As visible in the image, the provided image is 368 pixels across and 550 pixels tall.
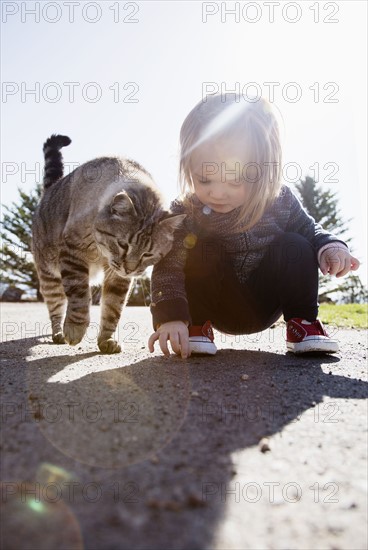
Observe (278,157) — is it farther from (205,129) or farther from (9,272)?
(9,272)

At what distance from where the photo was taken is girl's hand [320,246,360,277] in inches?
92.2

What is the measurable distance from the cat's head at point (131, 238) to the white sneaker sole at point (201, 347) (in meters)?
0.77

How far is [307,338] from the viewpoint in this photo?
7.88ft

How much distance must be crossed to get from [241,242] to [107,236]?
0.98 m

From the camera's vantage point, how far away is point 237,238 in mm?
2656

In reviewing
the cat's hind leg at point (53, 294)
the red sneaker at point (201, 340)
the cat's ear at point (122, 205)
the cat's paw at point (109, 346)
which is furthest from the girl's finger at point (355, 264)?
the cat's hind leg at point (53, 294)

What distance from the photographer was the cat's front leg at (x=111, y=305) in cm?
287

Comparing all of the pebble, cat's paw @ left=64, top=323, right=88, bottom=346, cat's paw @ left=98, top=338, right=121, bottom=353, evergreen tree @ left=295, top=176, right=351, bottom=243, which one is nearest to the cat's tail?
cat's paw @ left=64, top=323, right=88, bottom=346

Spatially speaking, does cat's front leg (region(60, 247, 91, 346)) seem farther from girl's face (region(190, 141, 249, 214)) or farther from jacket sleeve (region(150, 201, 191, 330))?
girl's face (region(190, 141, 249, 214))

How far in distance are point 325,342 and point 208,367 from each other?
0.75m

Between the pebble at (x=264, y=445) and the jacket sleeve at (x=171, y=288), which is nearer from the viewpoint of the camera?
the pebble at (x=264, y=445)

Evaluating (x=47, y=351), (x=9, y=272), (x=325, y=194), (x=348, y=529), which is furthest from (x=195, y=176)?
(x=325, y=194)

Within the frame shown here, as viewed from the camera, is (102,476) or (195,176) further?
(195,176)

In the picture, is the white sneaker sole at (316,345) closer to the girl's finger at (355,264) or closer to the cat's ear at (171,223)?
the girl's finger at (355,264)
